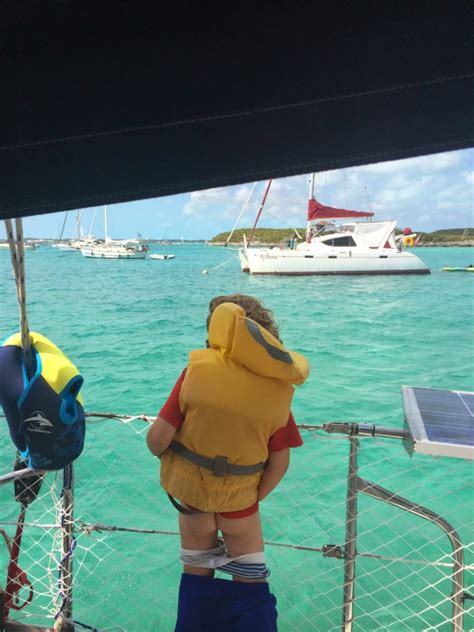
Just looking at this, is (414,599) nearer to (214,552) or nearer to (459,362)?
(214,552)

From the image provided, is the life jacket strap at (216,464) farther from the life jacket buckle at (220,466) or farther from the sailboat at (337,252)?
the sailboat at (337,252)

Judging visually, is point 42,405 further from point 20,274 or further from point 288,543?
point 288,543

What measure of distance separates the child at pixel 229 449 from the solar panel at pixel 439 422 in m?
0.44

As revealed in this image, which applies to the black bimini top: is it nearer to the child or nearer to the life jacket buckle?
the child

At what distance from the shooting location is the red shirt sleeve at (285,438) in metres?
1.66

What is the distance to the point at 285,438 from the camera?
1.67 m

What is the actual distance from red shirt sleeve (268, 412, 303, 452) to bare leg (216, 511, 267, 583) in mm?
272

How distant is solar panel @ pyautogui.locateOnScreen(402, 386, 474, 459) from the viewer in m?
1.54

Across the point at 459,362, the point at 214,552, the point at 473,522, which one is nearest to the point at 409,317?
the point at 459,362

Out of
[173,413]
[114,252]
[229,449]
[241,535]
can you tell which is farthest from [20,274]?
[114,252]

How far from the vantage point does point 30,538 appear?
3.96m

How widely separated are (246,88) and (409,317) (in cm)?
1698

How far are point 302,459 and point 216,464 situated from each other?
13.8 feet

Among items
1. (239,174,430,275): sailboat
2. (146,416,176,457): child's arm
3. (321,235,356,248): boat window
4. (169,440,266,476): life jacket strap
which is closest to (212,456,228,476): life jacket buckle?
(169,440,266,476): life jacket strap
